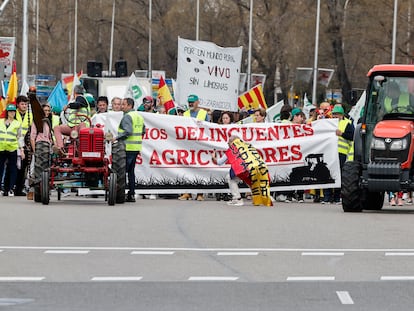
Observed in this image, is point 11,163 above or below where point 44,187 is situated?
above

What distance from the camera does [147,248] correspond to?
48.6 feet

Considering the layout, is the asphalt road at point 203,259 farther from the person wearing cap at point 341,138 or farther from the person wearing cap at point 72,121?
the person wearing cap at point 341,138

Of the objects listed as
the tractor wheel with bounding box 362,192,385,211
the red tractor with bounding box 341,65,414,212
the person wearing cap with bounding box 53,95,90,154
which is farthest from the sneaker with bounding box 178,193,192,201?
the red tractor with bounding box 341,65,414,212

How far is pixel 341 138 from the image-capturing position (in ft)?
80.8

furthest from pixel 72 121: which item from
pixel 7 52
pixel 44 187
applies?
pixel 7 52

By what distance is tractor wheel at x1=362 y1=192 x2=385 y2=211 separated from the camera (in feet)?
72.0

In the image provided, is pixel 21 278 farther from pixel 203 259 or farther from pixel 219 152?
pixel 219 152

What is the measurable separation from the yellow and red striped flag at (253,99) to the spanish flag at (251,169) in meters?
9.77

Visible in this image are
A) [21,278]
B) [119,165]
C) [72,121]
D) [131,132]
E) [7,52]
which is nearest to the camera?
[21,278]

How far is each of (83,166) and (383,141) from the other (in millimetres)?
5062

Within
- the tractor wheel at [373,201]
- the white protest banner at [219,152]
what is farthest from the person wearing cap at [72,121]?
the tractor wheel at [373,201]

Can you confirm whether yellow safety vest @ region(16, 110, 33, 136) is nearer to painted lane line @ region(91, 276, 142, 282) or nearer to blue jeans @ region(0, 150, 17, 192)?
blue jeans @ region(0, 150, 17, 192)

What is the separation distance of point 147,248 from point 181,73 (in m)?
16.6

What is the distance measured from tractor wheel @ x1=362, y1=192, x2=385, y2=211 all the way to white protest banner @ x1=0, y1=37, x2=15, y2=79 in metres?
19.7
